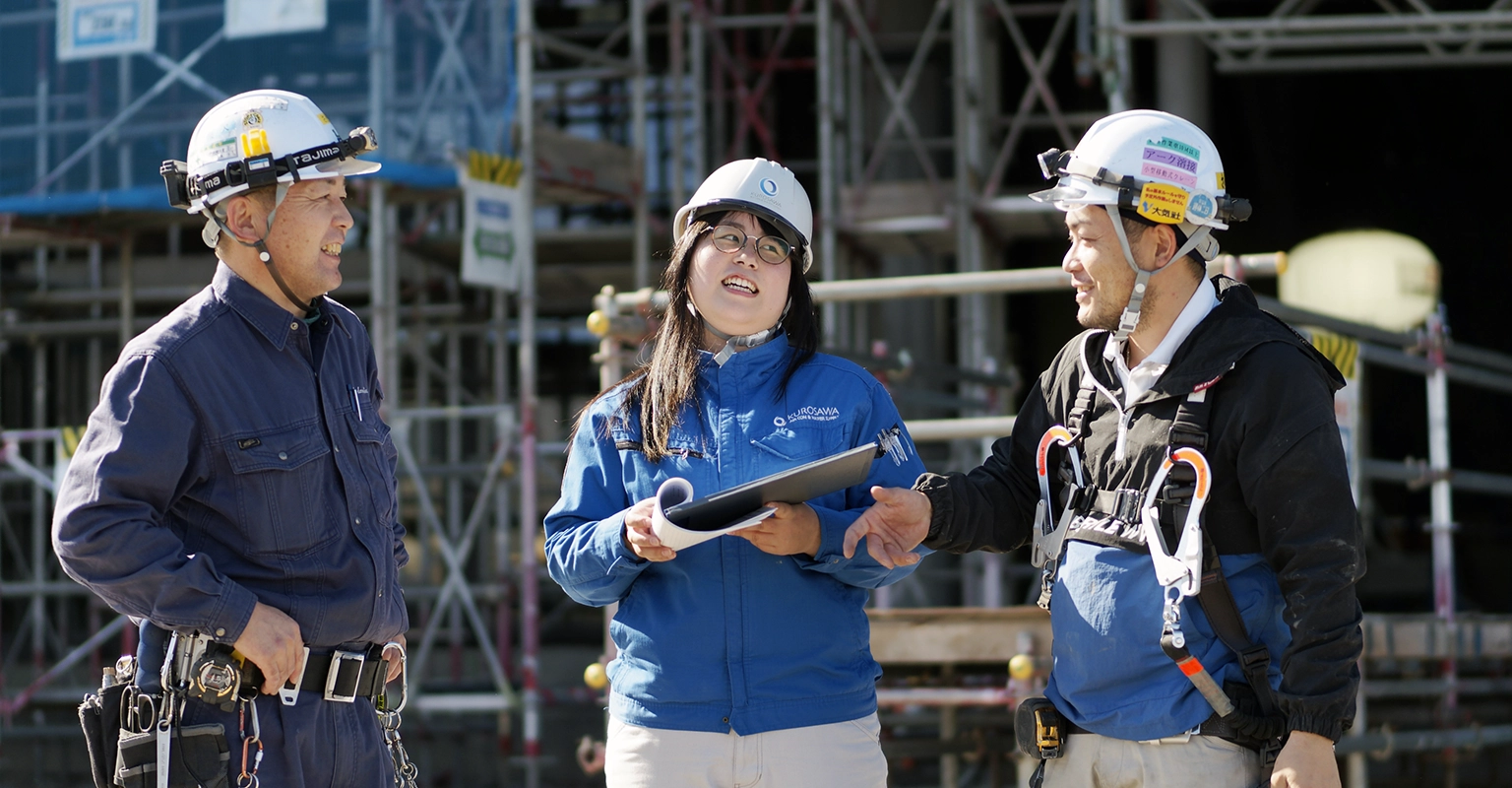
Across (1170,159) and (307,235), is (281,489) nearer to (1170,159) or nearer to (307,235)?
(307,235)

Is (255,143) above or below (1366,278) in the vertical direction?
above

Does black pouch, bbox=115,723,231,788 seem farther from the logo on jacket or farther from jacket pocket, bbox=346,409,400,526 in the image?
the logo on jacket

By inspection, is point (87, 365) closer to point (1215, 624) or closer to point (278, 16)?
point (278, 16)

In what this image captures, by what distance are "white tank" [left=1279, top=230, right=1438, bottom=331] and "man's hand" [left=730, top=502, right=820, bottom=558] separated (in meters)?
A: 12.0

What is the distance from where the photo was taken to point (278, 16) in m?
10.2

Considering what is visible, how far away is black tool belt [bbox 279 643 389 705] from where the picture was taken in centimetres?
336

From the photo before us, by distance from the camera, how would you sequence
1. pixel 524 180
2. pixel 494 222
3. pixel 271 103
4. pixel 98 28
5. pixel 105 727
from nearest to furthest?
pixel 105 727
pixel 271 103
pixel 494 222
pixel 524 180
pixel 98 28

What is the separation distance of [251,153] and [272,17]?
730cm

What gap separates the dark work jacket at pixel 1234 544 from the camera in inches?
113

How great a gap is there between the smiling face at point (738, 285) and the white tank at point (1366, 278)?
11699 millimetres

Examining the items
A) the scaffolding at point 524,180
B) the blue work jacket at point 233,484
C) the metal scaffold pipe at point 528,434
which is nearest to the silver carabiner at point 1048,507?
the blue work jacket at point 233,484


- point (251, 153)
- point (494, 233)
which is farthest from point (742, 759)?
point (494, 233)

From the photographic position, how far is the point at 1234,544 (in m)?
3.06

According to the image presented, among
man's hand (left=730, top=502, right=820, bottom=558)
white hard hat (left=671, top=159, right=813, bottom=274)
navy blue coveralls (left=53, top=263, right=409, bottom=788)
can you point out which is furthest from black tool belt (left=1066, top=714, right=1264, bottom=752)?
navy blue coveralls (left=53, top=263, right=409, bottom=788)
